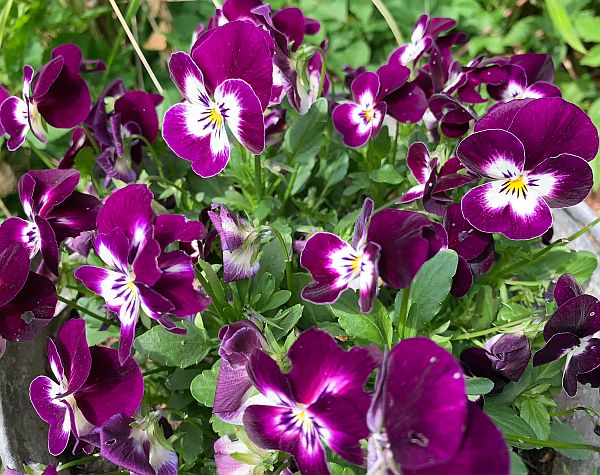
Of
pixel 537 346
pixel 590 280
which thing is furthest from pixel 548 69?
pixel 537 346

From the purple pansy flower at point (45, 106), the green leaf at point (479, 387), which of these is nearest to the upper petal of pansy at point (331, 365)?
the green leaf at point (479, 387)

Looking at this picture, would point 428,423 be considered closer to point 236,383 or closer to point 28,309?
point 236,383

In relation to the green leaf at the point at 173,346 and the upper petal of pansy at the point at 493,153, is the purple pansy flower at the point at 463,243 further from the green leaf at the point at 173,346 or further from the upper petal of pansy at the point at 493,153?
the green leaf at the point at 173,346

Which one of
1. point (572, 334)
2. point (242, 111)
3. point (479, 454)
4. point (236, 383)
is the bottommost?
point (572, 334)

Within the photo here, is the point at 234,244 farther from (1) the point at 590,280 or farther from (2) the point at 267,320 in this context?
(1) the point at 590,280

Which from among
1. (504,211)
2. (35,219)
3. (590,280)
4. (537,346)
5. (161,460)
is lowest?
(590,280)

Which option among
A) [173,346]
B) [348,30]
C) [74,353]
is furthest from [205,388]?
[348,30]
